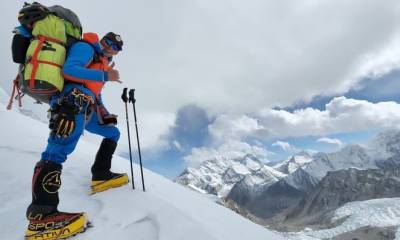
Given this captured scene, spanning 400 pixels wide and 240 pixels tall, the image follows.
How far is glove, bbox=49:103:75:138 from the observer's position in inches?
242

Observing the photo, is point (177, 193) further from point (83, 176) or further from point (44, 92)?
point (44, 92)

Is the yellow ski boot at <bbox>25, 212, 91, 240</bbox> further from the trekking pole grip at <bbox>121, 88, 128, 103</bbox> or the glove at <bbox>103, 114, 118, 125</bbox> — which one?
the trekking pole grip at <bbox>121, 88, 128, 103</bbox>

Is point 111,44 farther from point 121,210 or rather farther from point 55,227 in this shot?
point 55,227

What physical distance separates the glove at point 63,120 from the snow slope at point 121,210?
5.69ft

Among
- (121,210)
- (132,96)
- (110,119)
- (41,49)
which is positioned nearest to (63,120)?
(41,49)

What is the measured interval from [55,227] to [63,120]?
181cm

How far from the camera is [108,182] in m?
7.99

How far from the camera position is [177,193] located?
9055mm

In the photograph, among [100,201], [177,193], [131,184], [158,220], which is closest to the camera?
[158,220]

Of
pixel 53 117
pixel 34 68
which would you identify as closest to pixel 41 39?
pixel 34 68

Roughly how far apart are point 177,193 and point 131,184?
1282 mm

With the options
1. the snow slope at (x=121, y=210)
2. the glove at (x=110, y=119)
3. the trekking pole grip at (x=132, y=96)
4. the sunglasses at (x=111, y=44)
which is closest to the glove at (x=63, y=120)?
the glove at (x=110, y=119)

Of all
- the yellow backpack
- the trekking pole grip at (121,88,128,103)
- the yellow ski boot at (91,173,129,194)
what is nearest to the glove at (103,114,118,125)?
the trekking pole grip at (121,88,128,103)

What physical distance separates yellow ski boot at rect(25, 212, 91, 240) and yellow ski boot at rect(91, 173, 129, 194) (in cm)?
187
